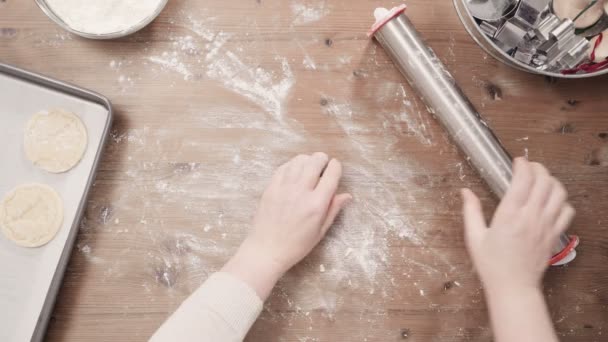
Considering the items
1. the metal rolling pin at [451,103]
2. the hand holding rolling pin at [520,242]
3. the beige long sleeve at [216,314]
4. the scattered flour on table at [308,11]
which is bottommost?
the beige long sleeve at [216,314]

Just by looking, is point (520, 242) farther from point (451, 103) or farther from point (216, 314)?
point (216, 314)

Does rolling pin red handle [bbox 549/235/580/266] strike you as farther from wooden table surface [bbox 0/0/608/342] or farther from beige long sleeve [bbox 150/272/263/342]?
beige long sleeve [bbox 150/272/263/342]

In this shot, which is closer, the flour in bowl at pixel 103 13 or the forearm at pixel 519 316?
the forearm at pixel 519 316

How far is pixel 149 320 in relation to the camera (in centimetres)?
91

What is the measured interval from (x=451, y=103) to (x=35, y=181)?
0.73 meters

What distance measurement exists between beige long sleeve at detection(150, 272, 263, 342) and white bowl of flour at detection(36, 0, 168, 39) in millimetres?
464

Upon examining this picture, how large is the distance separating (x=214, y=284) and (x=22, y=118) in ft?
1.50

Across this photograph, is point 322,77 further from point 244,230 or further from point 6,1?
point 6,1

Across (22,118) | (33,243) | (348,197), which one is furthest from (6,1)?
(348,197)

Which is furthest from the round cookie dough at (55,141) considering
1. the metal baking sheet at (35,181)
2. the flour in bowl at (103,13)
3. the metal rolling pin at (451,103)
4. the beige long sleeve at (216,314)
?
the metal rolling pin at (451,103)

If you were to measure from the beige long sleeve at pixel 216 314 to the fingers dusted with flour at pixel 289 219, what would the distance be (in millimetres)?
27

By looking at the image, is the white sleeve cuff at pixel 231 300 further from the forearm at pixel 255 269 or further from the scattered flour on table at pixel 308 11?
the scattered flour on table at pixel 308 11

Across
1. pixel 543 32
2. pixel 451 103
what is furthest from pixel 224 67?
pixel 543 32

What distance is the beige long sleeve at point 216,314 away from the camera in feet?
2.60
